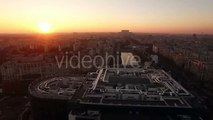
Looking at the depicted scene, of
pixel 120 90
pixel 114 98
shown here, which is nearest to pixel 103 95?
pixel 114 98

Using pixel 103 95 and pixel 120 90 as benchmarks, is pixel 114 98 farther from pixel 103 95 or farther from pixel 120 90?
pixel 120 90

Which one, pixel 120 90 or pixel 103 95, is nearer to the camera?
pixel 103 95

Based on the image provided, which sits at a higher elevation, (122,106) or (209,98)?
(122,106)

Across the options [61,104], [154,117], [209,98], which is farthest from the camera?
[209,98]

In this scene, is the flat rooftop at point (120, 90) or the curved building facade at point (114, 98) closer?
the curved building facade at point (114, 98)

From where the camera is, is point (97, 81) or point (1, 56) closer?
point (97, 81)

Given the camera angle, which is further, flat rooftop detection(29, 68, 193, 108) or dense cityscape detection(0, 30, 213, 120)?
flat rooftop detection(29, 68, 193, 108)

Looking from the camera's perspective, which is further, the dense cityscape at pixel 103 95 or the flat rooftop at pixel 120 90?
the flat rooftop at pixel 120 90

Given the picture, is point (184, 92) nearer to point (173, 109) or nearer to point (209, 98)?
point (173, 109)

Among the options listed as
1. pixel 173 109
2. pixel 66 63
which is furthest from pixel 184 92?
Answer: pixel 66 63

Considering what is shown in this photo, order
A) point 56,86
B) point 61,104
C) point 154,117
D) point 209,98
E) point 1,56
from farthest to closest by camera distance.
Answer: point 1,56 → point 209,98 → point 56,86 → point 61,104 → point 154,117

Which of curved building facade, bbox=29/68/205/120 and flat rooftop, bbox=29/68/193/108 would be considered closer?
curved building facade, bbox=29/68/205/120
